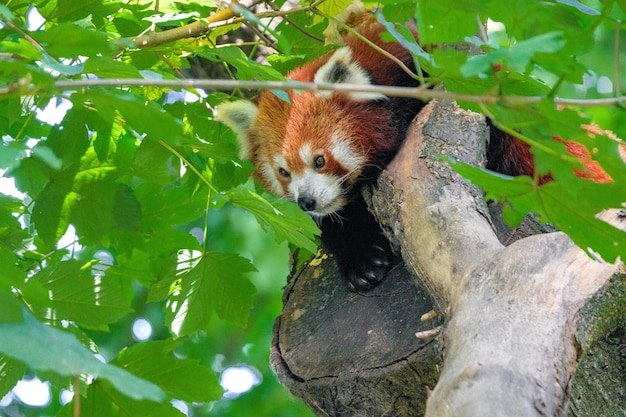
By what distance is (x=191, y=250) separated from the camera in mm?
2855

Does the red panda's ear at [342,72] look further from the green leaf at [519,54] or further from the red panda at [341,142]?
the green leaf at [519,54]

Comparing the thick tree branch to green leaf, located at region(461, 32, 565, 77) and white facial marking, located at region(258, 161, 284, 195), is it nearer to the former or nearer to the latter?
green leaf, located at region(461, 32, 565, 77)

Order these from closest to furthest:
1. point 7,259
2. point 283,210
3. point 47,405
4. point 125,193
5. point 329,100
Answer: point 7,259 < point 283,210 < point 125,193 < point 329,100 < point 47,405

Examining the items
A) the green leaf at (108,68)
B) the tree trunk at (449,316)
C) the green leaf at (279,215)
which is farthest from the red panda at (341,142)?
the green leaf at (108,68)

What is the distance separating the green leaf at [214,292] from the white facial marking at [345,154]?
1.16 meters

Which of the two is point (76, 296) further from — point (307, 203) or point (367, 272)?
point (307, 203)

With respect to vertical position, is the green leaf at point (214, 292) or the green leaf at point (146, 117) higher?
the green leaf at point (146, 117)

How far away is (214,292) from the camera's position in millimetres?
2570

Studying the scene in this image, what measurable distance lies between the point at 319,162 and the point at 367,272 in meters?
0.92

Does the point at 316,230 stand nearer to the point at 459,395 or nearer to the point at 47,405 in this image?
the point at 459,395

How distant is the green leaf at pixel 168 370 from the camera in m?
2.06

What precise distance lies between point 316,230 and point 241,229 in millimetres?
4656

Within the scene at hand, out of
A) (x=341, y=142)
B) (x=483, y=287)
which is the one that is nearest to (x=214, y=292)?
(x=483, y=287)

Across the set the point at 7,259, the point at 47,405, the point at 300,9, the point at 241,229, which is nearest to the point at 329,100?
the point at 300,9
